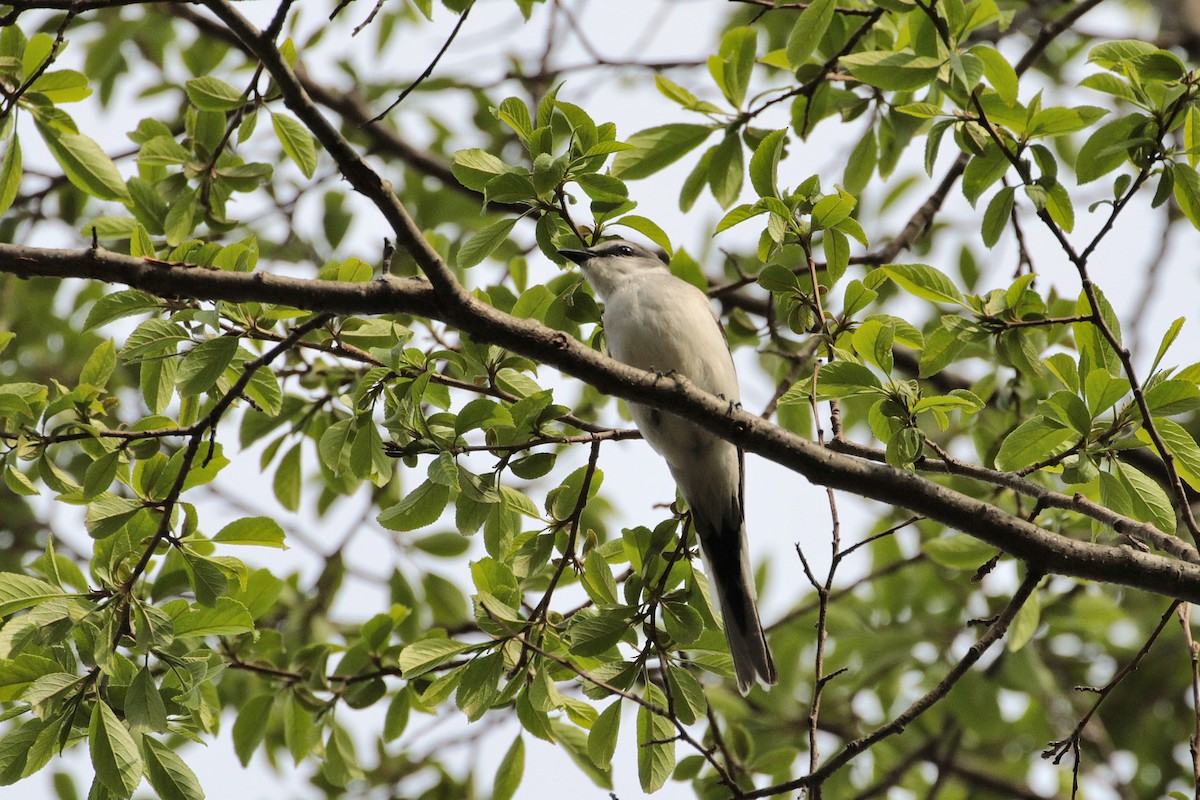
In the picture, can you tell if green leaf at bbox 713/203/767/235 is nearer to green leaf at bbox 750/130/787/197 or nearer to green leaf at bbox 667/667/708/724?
green leaf at bbox 750/130/787/197

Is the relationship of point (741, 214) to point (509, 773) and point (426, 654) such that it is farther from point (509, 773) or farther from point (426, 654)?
point (509, 773)

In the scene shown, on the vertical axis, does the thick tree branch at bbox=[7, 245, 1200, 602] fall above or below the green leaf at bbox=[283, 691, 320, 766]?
above

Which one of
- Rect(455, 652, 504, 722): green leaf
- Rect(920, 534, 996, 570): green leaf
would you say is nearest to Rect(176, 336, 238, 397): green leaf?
Rect(455, 652, 504, 722): green leaf

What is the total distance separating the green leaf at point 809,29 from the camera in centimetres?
375

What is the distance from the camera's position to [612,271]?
18.4 ft

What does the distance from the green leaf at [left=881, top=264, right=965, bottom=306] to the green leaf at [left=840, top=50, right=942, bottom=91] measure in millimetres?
579

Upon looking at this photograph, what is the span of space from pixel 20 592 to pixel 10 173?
1.36 metres

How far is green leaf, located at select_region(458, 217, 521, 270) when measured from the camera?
3432 mm

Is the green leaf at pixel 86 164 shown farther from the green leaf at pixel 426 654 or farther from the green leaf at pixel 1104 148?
the green leaf at pixel 1104 148

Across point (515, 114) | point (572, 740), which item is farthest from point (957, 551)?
point (515, 114)

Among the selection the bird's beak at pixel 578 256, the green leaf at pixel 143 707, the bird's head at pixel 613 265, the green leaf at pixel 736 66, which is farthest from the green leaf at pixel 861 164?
the green leaf at pixel 143 707

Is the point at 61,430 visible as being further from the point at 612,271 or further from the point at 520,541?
the point at 612,271

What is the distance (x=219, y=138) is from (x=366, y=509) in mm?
2515

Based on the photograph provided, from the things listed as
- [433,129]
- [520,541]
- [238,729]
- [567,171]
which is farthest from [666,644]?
[433,129]
